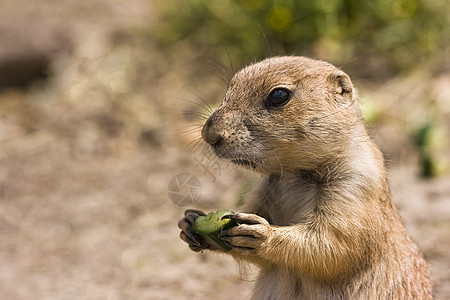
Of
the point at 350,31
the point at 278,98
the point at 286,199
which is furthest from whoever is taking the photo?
the point at 350,31

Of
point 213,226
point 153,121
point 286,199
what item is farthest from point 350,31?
point 213,226

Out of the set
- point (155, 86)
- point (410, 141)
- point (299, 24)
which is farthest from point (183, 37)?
point (410, 141)

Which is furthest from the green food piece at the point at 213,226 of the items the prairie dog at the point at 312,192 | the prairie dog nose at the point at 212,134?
the prairie dog nose at the point at 212,134

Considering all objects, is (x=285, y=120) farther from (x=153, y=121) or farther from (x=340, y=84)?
(x=153, y=121)

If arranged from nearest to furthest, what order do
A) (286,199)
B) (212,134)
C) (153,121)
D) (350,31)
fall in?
1. (212,134)
2. (286,199)
3. (153,121)
4. (350,31)

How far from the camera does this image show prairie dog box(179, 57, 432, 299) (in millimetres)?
3340

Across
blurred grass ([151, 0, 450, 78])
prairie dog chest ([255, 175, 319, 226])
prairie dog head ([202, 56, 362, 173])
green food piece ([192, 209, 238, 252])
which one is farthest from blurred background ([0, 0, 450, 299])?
prairie dog head ([202, 56, 362, 173])

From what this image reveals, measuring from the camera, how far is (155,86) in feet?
30.7

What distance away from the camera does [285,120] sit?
3.47 meters

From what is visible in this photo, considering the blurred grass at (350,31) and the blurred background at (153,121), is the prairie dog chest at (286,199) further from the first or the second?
the blurred grass at (350,31)

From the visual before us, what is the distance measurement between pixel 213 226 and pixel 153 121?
5273 millimetres

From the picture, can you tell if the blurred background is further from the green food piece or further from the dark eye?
the dark eye

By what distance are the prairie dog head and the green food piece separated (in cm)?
29

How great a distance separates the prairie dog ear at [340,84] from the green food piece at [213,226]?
2.87ft
